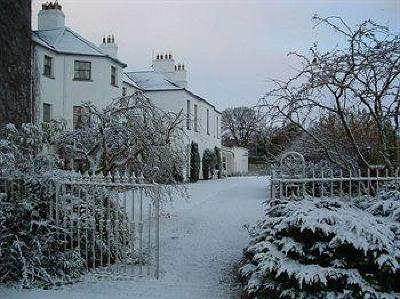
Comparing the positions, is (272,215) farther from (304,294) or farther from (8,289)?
(8,289)

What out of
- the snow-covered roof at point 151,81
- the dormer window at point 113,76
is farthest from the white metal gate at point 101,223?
the snow-covered roof at point 151,81

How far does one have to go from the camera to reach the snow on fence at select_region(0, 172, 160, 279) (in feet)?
21.6

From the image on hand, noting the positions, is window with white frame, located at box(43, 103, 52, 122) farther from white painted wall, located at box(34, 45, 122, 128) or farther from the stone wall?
the stone wall

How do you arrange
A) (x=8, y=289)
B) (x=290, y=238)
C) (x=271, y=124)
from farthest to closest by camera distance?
(x=271, y=124)
(x=8, y=289)
(x=290, y=238)

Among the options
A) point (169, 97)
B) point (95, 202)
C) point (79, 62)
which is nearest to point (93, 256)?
point (95, 202)

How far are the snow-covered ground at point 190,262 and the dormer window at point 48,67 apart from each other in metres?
11.1

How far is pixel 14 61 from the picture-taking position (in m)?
8.58

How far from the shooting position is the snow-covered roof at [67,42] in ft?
73.5

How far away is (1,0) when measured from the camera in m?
Result: 8.49

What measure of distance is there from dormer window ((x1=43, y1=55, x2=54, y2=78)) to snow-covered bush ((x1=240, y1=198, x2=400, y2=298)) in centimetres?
1791

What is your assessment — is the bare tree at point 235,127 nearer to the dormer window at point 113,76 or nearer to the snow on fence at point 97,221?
the dormer window at point 113,76

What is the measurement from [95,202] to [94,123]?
133 inches

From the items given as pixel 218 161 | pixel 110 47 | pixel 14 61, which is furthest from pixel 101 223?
pixel 218 161

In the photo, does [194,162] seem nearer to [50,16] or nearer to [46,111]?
[46,111]
